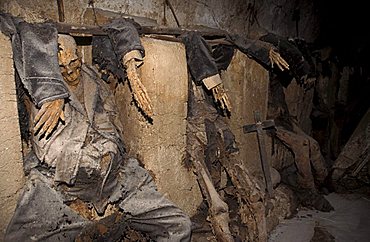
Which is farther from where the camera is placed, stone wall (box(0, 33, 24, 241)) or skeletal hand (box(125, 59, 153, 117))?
skeletal hand (box(125, 59, 153, 117))

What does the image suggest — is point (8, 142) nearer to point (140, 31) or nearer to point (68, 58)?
point (68, 58)

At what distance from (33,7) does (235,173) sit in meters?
3.08

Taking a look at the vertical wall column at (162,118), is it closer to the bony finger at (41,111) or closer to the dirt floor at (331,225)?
the bony finger at (41,111)

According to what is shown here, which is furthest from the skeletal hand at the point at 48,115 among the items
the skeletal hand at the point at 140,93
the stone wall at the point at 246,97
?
the stone wall at the point at 246,97

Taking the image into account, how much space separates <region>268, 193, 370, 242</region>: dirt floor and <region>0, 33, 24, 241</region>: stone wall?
3.47 metres

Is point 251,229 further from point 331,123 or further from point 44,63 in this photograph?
point 331,123

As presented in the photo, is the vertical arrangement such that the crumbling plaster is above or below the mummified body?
above

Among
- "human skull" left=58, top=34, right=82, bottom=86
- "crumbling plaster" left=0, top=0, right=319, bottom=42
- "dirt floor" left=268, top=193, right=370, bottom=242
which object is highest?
"crumbling plaster" left=0, top=0, right=319, bottom=42

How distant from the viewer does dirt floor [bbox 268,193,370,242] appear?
4.77 m

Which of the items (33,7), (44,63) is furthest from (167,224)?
(33,7)

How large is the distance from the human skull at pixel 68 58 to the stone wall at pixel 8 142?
41 cm

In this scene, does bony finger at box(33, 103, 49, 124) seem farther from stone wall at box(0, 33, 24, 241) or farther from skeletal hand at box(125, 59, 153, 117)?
skeletal hand at box(125, 59, 153, 117)

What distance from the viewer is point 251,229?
438 cm

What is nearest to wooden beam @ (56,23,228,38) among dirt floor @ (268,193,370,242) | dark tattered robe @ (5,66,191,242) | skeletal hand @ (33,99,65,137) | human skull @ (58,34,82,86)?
human skull @ (58,34,82,86)
